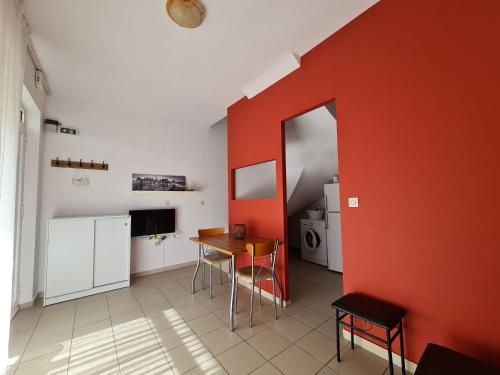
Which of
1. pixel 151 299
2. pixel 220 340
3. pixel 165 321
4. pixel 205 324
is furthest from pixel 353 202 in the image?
pixel 151 299

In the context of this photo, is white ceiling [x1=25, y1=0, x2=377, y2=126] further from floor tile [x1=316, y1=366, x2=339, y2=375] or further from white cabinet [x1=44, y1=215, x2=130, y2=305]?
floor tile [x1=316, y1=366, x2=339, y2=375]

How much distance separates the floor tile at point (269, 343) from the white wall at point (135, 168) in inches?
103

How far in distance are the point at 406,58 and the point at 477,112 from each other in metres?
0.66

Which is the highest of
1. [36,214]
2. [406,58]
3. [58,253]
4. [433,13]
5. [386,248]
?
[433,13]

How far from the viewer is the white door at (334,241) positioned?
12.3 ft

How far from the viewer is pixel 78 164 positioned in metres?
3.25

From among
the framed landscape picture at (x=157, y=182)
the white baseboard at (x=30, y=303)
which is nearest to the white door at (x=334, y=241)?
the framed landscape picture at (x=157, y=182)

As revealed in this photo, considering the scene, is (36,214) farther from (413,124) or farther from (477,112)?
(477,112)

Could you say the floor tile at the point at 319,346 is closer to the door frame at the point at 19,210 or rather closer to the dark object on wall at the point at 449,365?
the dark object on wall at the point at 449,365

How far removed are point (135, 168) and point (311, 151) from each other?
325 cm

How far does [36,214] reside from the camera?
9.31 feet

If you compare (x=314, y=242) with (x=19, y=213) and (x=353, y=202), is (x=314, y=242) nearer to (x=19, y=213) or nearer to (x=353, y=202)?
(x=353, y=202)

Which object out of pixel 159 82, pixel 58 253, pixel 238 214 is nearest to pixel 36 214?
pixel 58 253

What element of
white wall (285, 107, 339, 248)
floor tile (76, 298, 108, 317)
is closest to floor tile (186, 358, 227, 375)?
floor tile (76, 298, 108, 317)
